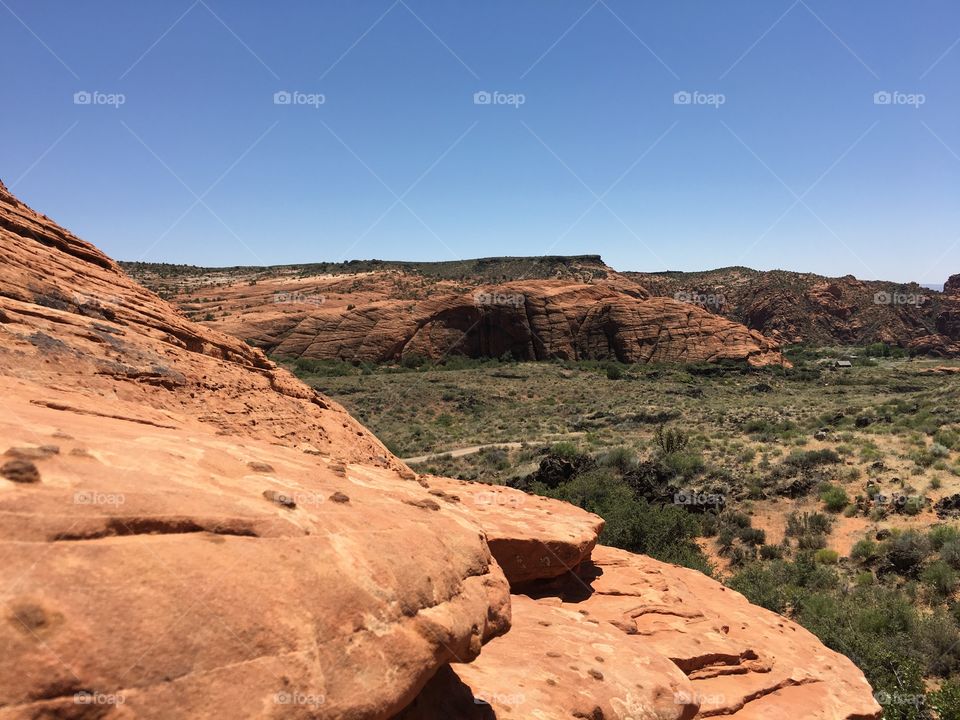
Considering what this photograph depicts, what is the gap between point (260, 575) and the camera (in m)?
4.20

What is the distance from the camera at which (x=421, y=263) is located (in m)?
113

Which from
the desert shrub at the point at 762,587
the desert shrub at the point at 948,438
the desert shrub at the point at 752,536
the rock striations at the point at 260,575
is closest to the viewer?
the rock striations at the point at 260,575

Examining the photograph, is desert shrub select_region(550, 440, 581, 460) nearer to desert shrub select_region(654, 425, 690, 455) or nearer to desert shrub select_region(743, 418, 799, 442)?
desert shrub select_region(654, 425, 690, 455)

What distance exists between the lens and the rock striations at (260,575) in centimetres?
344

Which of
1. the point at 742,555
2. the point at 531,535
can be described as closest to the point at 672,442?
the point at 742,555

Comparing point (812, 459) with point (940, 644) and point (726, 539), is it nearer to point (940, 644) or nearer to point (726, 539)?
point (726, 539)

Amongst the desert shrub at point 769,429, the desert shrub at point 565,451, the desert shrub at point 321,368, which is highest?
the desert shrub at point 321,368

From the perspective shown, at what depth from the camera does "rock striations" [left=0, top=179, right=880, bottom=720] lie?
11.3ft

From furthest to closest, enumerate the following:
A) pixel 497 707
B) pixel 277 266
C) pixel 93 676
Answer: pixel 277 266, pixel 497 707, pixel 93 676

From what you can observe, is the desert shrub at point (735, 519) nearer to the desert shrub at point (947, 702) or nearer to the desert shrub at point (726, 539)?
the desert shrub at point (726, 539)

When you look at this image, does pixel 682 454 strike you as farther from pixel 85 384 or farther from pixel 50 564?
pixel 50 564

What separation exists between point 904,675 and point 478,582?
10.2m

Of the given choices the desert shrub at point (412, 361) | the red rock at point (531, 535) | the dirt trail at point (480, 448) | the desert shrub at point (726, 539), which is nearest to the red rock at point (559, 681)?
the red rock at point (531, 535)

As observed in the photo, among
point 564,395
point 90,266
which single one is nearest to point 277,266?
point 564,395
